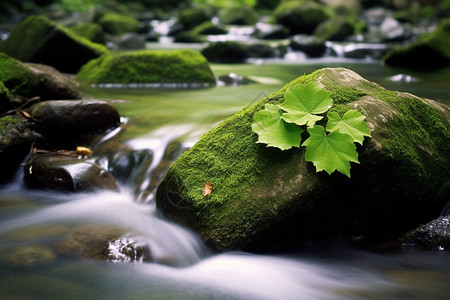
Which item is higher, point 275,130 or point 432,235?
point 275,130

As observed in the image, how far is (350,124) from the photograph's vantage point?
2650 millimetres

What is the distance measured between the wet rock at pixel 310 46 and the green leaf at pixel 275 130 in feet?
41.2

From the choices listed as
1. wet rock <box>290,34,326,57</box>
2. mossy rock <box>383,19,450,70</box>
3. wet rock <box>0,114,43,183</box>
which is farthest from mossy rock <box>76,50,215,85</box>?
wet rock <box>290,34,326,57</box>

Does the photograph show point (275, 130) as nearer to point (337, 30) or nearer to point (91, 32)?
point (91, 32)

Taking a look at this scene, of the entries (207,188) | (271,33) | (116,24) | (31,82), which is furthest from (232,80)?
(116,24)

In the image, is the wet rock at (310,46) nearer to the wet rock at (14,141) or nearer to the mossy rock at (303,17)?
the mossy rock at (303,17)

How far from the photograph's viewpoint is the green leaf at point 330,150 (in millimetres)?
2562

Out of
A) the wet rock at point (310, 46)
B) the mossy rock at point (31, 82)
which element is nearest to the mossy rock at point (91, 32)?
the wet rock at point (310, 46)

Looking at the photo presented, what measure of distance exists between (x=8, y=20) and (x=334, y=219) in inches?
929

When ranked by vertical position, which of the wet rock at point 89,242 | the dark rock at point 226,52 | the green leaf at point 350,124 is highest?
the green leaf at point 350,124

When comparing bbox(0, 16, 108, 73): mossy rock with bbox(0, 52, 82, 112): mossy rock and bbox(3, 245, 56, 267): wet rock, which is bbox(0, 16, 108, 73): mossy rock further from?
bbox(3, 245, 56, 267): wet rock

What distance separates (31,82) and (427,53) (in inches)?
365

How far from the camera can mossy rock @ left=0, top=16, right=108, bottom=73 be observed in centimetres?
819

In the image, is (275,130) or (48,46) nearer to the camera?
(275,130)
